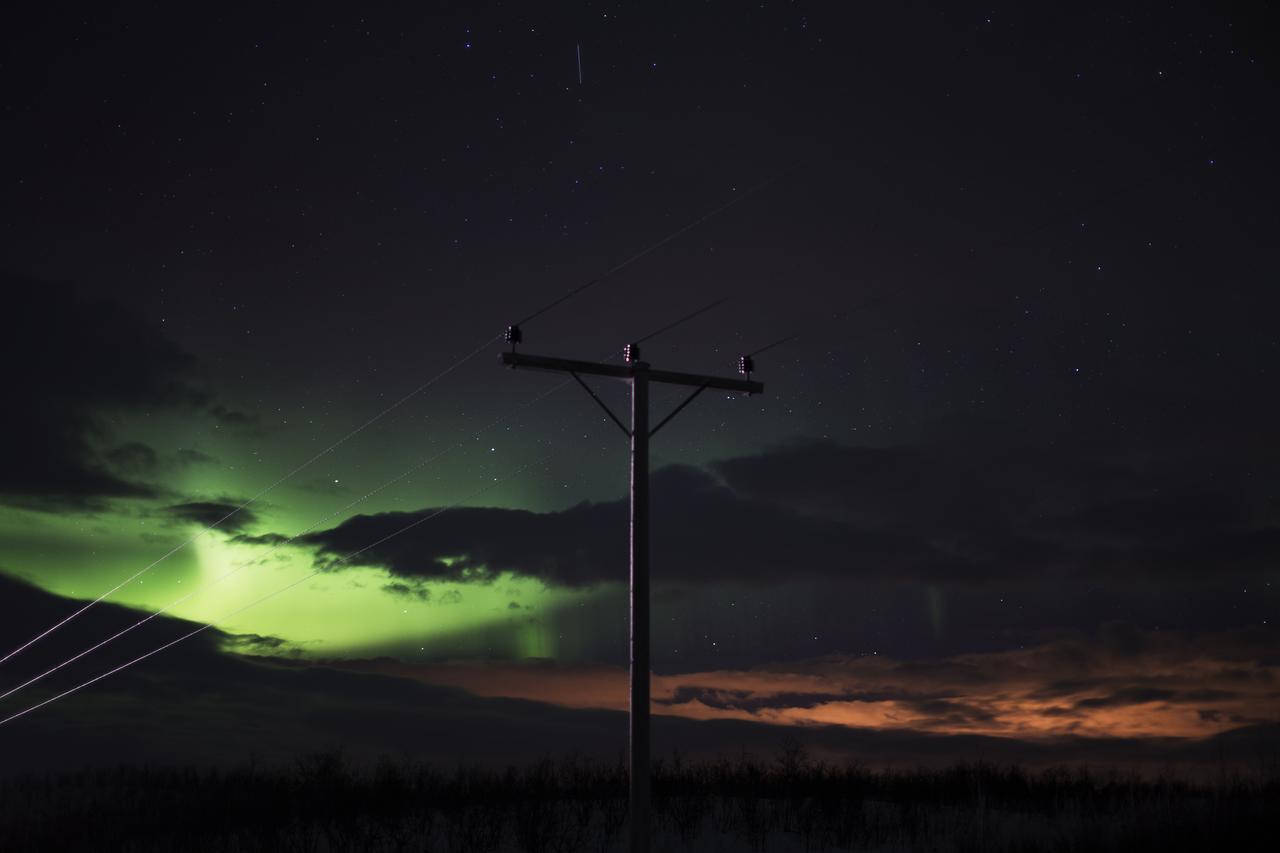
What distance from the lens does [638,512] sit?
1783 cm

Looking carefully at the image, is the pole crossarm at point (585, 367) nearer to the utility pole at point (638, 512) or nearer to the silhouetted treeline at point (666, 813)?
Result: the utility pole at point (638, 512)

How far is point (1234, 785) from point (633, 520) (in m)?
15.9

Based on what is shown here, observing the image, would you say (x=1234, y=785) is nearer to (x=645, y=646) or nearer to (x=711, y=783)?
(x=711, y=783)

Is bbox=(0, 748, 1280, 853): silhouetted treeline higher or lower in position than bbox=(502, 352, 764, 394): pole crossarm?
lower

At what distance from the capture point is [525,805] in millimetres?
26047

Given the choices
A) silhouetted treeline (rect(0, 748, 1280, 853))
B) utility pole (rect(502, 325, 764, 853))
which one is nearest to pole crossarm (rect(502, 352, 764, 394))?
utility pole (rect(502, 325, 764, 853))

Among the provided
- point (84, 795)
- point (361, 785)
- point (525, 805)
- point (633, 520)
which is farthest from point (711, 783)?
point (84, 795)

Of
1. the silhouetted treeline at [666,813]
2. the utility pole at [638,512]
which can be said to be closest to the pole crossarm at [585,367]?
the utility pole at [638,512]

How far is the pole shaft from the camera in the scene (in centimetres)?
1712

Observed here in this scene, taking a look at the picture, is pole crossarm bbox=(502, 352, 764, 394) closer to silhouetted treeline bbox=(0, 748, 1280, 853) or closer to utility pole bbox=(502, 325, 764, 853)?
utility pole bbox=(502, 325, 764, 853)

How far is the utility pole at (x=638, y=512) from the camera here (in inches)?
676

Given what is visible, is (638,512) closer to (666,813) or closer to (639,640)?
(639,640)

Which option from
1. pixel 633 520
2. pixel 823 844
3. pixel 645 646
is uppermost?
pixel 633 520

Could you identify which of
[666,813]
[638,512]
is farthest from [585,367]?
[666,813]
